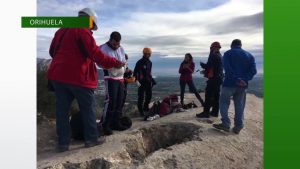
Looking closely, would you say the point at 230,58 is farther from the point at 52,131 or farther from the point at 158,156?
the point at 52,131

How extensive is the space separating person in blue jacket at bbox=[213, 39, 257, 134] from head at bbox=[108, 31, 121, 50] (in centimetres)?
147

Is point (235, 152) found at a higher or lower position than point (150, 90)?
lower

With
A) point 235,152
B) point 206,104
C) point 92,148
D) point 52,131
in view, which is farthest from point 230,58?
point 52,131

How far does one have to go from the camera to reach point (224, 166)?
177 inches

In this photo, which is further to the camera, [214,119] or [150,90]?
[150,90]

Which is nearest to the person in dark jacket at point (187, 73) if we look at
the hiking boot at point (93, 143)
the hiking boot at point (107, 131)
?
the hiking boot at point (107, 131)

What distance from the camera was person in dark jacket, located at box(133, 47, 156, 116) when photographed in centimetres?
718

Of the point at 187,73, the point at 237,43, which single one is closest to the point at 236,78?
the point at 237,43

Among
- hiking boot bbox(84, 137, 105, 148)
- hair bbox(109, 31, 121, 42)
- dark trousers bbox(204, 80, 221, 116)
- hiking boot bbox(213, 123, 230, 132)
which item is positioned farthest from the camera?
dark trousers bbox(204, 80, 221, 116)

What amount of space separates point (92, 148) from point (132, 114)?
9.53ft

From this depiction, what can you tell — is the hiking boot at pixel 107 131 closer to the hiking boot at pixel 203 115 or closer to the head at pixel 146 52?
the hiking boot at pixel 203 115

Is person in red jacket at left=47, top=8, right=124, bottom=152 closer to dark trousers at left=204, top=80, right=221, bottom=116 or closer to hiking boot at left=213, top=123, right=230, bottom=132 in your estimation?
hiking boot at left=213, top=123, right=230, bottom=132

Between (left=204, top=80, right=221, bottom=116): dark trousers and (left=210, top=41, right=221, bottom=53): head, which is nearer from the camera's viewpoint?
(left=210, top=41, right=221, bottom=53): head

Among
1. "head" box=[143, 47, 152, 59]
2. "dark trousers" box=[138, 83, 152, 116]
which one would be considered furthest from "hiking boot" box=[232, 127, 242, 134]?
"head" box=[143, 47, 152, 59]
